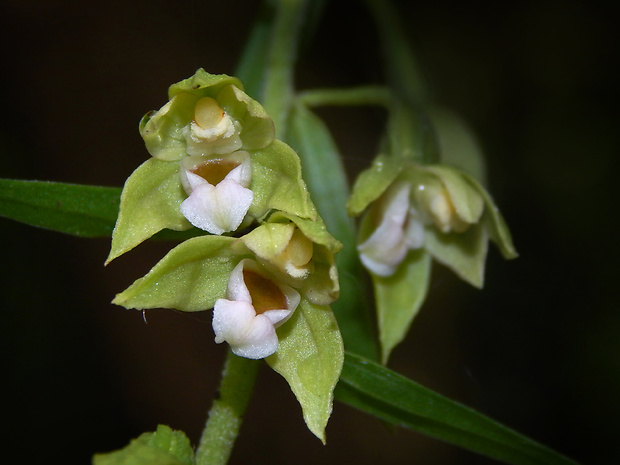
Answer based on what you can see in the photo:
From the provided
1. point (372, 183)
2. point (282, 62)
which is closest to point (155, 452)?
point (372, 183)

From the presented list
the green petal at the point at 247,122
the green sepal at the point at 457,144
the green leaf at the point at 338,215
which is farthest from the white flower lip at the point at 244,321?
the green sepal at the point at 457,144

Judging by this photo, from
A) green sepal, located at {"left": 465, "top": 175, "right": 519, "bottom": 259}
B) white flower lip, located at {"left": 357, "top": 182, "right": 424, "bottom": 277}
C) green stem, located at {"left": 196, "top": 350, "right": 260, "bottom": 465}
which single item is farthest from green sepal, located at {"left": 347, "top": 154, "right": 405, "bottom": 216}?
green stem, located at {"left": 196, "top": 350, "right": 260, "bottom": 465}

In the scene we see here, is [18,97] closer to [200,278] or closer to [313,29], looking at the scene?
[313,29]

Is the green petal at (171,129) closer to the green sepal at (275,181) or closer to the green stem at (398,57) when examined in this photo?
the green sepal at (275,181)

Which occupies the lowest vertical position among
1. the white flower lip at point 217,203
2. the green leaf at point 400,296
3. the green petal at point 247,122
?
the green leaf at point 400,296

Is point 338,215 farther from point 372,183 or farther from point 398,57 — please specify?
point 398,57

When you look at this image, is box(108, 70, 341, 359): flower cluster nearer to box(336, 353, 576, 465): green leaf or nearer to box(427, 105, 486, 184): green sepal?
box(336, 353, 576, 465): green leaf

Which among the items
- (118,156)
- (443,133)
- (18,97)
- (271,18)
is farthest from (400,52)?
(18,97)

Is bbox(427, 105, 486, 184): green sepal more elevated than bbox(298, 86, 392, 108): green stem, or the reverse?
bbox(298, 86, 392, 108): green stem
